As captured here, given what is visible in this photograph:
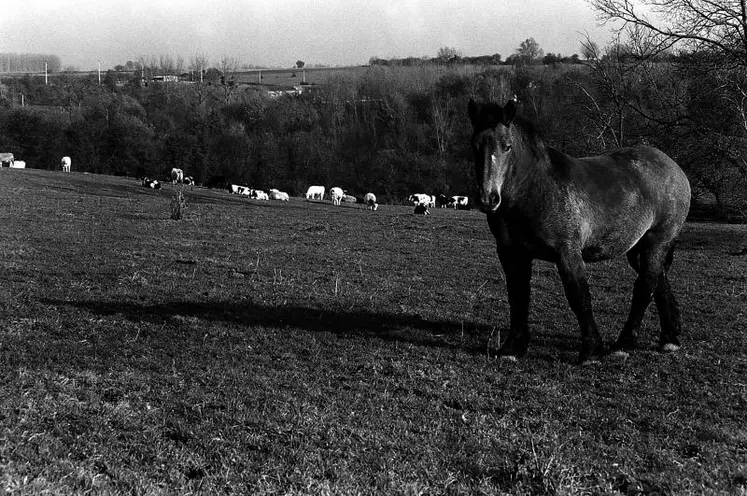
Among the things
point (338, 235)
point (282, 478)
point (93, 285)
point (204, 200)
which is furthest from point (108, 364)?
point (204, 200)

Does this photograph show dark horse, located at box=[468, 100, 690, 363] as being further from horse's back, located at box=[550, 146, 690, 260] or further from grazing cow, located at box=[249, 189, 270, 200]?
grazing cow, located at box=[249, 189, 270, 200]

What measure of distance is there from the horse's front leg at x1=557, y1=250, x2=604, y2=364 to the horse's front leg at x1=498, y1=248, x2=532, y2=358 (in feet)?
1.55

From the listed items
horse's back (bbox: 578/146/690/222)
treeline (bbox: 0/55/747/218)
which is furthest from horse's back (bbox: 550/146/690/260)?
treeline (bbox: 0/55/747/218)

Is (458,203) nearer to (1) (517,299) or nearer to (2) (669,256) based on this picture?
(2) (669,256)

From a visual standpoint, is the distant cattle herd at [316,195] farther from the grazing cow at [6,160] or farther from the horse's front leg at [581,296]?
the horse's front leg at [581,296]

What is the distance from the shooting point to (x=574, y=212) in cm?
728

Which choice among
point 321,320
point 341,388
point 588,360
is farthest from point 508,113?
point 321,320

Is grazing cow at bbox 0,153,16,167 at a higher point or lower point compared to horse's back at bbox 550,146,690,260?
lower

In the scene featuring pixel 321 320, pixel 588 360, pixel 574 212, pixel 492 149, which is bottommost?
pixel 321 320

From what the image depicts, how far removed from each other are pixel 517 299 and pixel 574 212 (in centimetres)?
132

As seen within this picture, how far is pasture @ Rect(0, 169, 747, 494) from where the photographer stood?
441 centimetres

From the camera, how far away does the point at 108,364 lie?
682 centimetres

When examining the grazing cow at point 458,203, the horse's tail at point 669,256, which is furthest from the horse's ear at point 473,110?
the grazing cow at point 458,203

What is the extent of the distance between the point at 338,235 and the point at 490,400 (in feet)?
57.3
